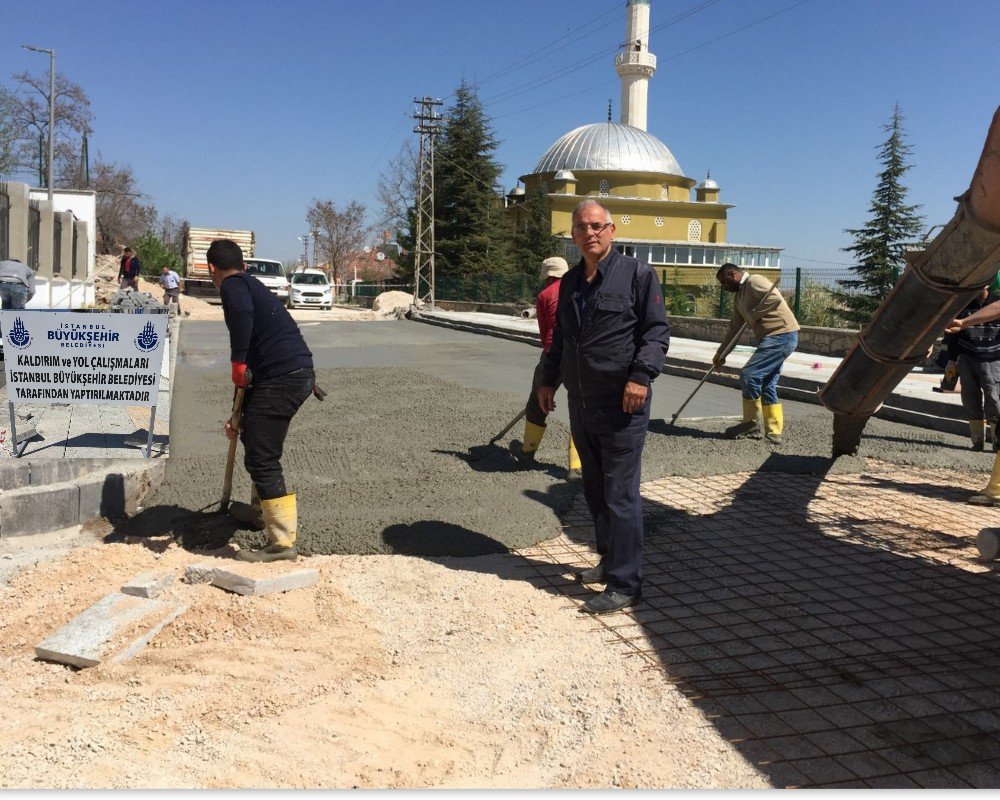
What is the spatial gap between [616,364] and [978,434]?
212 inches

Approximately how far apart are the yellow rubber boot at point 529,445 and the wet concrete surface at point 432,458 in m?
0.11

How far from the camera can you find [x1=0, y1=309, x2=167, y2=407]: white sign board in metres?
6.38

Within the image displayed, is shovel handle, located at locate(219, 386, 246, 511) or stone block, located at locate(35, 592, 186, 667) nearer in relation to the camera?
stone block, located at locate(35, 592, 186, 667)

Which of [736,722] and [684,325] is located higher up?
[684,325]

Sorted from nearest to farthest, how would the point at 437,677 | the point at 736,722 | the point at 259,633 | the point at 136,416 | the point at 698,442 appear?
1. the point at 736,722
2. the point at 437,677
3. the point at 259,633
4. the point at 698,442
5. the point at 136,416

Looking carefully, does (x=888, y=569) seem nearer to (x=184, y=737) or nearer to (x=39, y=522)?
(x=184, y=737)

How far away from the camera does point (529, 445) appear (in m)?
6.90

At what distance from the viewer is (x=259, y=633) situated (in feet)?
12.5

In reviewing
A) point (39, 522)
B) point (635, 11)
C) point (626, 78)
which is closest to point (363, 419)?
point (39, 522)

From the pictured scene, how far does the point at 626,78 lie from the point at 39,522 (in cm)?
6207

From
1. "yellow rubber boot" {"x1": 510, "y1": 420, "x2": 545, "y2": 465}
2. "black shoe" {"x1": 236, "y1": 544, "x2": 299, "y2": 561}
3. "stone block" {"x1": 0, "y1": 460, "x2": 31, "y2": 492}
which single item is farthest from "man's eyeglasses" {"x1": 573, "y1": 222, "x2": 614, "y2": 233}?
"stone block" {"x1": 0, "y1": 460, "x2": 31, "y2": 492}

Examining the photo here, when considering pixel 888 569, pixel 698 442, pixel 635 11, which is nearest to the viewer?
pixel 888 569

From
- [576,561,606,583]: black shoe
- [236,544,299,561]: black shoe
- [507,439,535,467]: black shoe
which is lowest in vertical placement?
[236,544,299,561]: black shoe

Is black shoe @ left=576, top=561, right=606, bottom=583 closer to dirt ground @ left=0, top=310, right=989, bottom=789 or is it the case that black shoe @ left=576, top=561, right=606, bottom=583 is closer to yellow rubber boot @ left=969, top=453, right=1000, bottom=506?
dirt ground @ left=0, top=310, right=989, bottom=789
